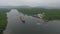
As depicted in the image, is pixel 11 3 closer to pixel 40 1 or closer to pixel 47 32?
pixel 40 1

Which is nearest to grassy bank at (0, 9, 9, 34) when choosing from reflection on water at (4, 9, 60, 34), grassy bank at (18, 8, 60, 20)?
reflection on water at (4, 9, 60, 34)

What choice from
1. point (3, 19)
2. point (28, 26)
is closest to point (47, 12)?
point (28, 26)

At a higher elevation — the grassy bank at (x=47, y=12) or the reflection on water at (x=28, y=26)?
the grassy bank at (x=47, y=12)

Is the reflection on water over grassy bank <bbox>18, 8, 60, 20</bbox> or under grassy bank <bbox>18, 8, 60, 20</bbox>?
under

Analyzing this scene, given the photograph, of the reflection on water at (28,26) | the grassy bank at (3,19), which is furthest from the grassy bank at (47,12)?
the grassy bank at (3,19)

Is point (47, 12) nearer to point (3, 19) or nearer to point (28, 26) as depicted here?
point (28, 26)

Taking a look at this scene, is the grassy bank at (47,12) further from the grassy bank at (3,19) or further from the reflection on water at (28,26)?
the grassy bank at (3,19)

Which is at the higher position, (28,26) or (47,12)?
(47,12)

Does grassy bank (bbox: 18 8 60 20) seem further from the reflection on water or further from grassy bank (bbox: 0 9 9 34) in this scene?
grassy bank (bbox: 0 9 9 34)
